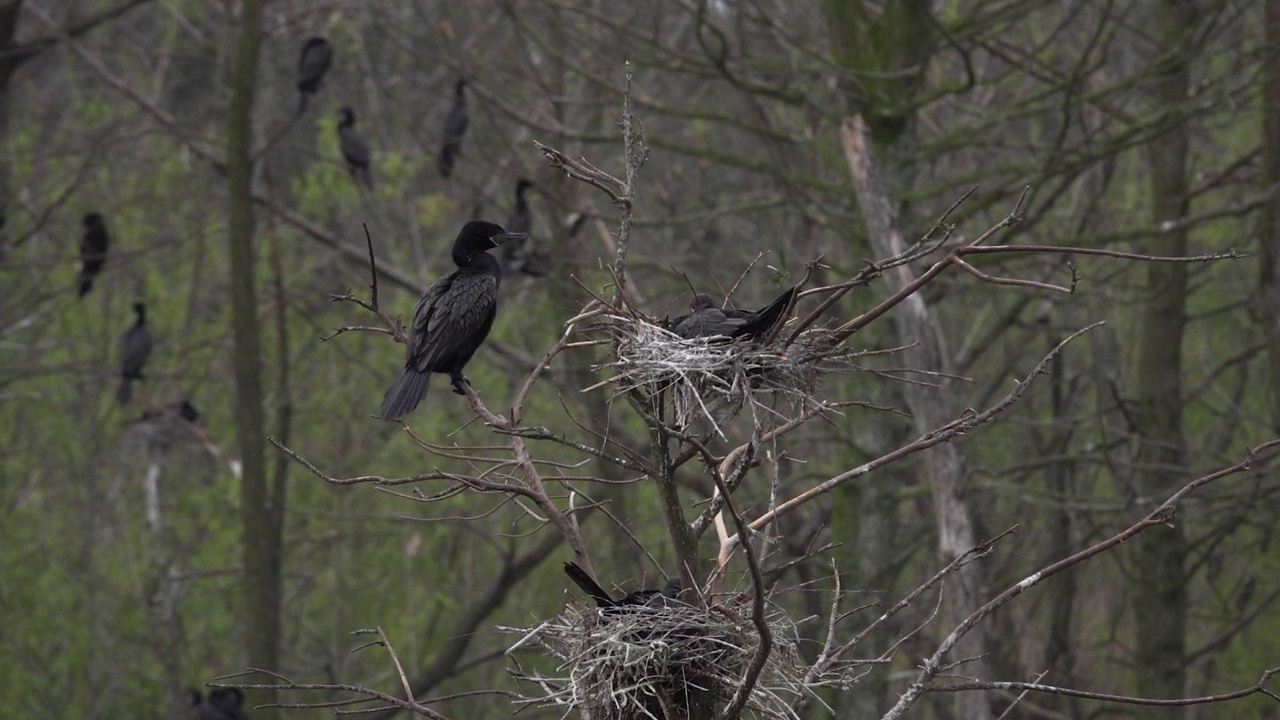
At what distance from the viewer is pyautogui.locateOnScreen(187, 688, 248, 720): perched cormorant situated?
41.6 feet

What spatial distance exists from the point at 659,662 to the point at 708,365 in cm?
81

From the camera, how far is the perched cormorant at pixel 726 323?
4.68 metres

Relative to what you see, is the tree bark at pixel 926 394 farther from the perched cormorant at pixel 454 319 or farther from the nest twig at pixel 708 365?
the nest twig at pixel 708 365

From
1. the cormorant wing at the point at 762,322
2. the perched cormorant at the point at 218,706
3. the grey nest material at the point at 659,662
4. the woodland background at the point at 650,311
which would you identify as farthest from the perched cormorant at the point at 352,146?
the grey nest material at the point at 659,662

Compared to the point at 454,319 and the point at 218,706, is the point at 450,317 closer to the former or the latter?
the point at 454,319

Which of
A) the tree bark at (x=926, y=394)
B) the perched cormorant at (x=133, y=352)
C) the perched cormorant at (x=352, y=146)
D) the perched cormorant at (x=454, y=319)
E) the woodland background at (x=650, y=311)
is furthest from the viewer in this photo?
the perched cormorant at (x=133, y=352)

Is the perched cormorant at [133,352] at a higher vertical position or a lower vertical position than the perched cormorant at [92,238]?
lower

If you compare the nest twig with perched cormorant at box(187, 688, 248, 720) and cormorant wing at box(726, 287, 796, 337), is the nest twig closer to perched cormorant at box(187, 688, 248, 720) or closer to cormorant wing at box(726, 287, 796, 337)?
cormorant wing at box(726, 287, 796, 337)

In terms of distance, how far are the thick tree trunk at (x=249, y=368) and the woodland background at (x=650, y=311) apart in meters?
0.03

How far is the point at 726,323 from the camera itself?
5027 mm

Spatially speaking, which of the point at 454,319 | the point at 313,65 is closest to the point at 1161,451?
the point at 454,319

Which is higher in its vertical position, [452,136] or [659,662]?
[452,136]

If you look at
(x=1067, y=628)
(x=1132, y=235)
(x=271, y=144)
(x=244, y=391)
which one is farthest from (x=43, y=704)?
(x=1132, y=235)

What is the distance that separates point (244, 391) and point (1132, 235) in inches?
250
